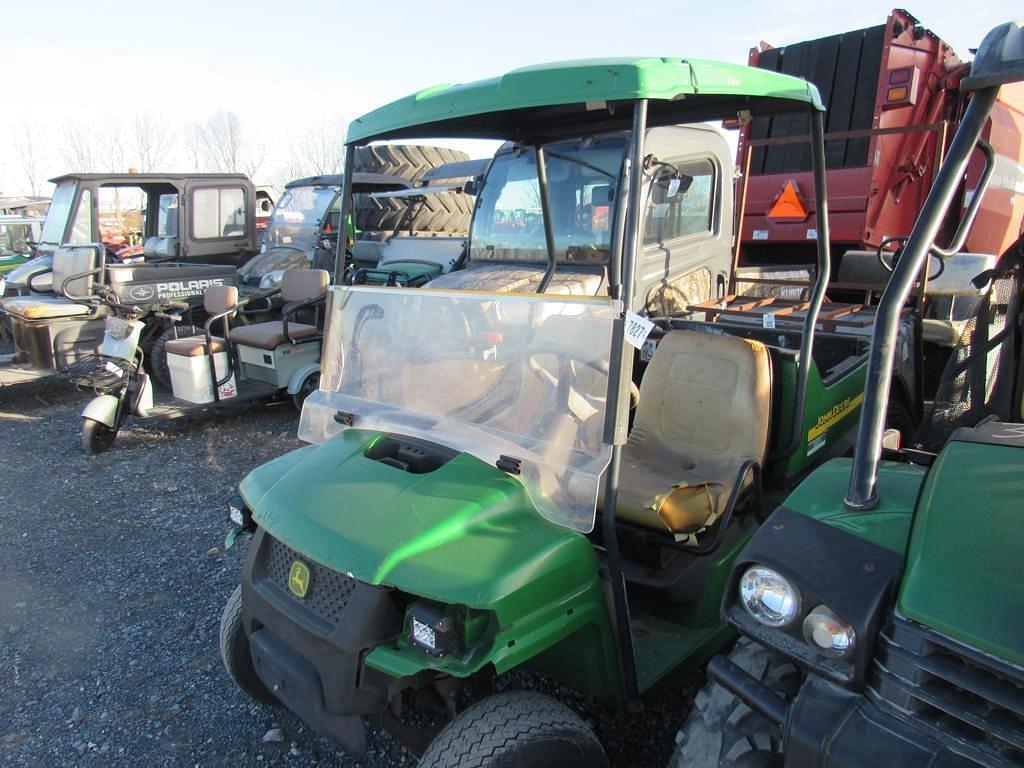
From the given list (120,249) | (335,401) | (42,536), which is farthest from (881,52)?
(120,249)

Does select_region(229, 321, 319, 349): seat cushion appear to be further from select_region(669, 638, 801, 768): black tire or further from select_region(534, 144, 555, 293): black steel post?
select_region(669, 638, 801, 768): black tire

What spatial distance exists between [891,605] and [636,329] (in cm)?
87

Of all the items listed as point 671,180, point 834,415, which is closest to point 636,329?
point 834,415

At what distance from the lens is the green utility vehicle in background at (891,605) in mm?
1162

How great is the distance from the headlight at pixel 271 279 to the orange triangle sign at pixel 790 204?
510 centimetres

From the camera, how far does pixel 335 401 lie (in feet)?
8.20

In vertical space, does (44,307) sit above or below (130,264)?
below

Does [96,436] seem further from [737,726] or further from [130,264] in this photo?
[737,726]

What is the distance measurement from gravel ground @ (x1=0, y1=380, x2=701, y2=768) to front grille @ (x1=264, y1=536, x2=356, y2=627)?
33.5 inches

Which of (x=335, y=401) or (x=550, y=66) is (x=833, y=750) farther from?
(x=335, y=401)

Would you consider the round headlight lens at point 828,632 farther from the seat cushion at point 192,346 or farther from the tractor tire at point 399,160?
the tractor tire at point 399,160

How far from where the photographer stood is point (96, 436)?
18.0 feet

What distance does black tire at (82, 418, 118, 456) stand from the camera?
5.39 meters

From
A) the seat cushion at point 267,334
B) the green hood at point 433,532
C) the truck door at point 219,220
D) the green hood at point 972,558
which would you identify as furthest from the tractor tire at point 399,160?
the green hood at point 972,558
